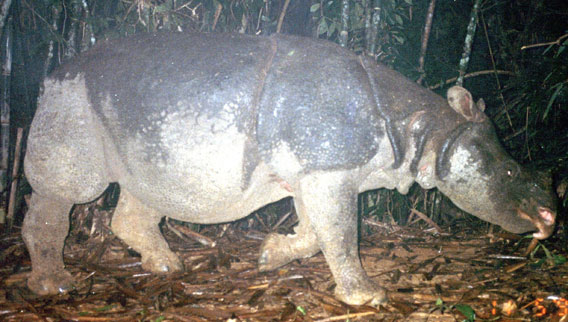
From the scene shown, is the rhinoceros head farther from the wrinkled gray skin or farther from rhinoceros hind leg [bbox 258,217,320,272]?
rhinoceros hind leg [bbox 258,217,320,272]

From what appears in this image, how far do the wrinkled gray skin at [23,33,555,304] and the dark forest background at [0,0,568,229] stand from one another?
4.27ft

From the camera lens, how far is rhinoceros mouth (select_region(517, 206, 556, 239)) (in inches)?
98.7

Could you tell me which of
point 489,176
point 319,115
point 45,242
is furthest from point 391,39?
point 45,242

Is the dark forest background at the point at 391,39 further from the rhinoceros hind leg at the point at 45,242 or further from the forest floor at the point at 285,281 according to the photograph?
the rhinoceros hind leg at the point at 45,242

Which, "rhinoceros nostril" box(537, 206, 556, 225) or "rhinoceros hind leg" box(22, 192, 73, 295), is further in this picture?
"rhinoceros hind leg" box(22, 192, 73, 295)

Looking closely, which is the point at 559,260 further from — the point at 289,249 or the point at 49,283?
the point at 49,283

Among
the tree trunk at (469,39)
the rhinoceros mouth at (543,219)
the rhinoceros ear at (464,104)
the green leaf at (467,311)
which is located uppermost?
the tree trunk at (469,39)

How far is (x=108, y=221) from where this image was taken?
420cm

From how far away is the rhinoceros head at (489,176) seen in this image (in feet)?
8.33

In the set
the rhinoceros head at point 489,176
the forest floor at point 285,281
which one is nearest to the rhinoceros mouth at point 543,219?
the rhinoceros head at point 489,176

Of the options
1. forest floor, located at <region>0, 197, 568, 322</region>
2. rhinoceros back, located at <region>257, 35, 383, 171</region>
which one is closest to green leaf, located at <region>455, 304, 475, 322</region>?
forest floor, located at <region>0, 197, 568, 322</region>

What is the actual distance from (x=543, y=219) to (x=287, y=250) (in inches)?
67.8

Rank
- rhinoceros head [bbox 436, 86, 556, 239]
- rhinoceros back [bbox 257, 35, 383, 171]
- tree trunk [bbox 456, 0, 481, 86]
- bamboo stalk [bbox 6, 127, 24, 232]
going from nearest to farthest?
1. rhinoceros back [bbox 257, 35, 383, 171]
2. rhinoceros head [bbox 436, 86, 556, 239]
3. tree trunk [bbox 456, 0, 481, 86]
4. bamboo stalk [bbox 6, 127, 24, 232]

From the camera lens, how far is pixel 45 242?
9.62 feet
